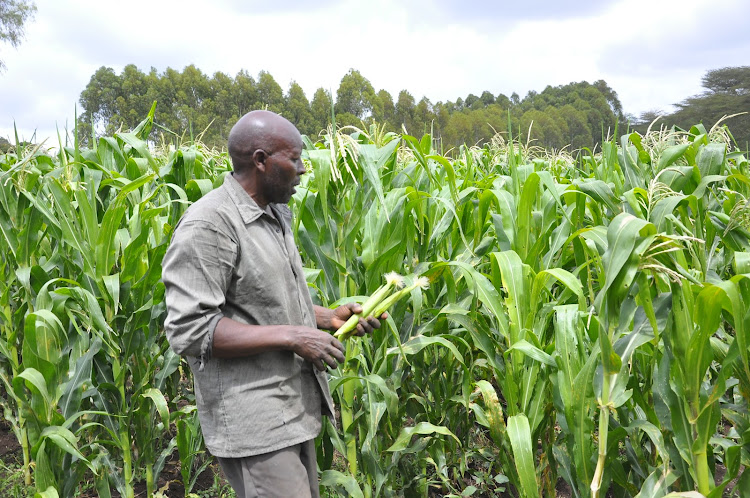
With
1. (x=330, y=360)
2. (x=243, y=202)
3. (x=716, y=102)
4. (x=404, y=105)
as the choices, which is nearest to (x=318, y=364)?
(x=330, y=360)

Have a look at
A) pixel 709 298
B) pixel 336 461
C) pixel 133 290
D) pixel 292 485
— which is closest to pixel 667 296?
pixel 709 298

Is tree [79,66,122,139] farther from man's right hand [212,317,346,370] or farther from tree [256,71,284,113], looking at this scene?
man's right hand [212,317,346,370]

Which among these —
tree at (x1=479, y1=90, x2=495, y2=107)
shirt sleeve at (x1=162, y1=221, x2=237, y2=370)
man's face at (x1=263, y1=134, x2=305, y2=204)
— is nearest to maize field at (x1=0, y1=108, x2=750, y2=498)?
man's face at (x1=263, y1=134, x2=305, y2=204)

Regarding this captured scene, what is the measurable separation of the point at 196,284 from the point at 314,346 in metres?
0.39

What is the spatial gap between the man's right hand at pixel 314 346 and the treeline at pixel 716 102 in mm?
47092

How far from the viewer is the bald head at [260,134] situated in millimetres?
1905

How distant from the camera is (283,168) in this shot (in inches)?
76.4

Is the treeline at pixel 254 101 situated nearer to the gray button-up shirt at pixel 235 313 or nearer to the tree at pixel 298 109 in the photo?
the tree at pixel 298 109

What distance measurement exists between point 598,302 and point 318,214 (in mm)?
1371

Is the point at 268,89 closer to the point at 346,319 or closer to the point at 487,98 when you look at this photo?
the point at 487,98

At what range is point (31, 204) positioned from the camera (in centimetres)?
327

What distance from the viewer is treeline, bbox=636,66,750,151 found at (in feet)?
154

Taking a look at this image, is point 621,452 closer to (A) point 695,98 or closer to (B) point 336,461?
(B) point 336,461

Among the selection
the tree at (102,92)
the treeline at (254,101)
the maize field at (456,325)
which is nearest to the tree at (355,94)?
the treeline at (254,101)
